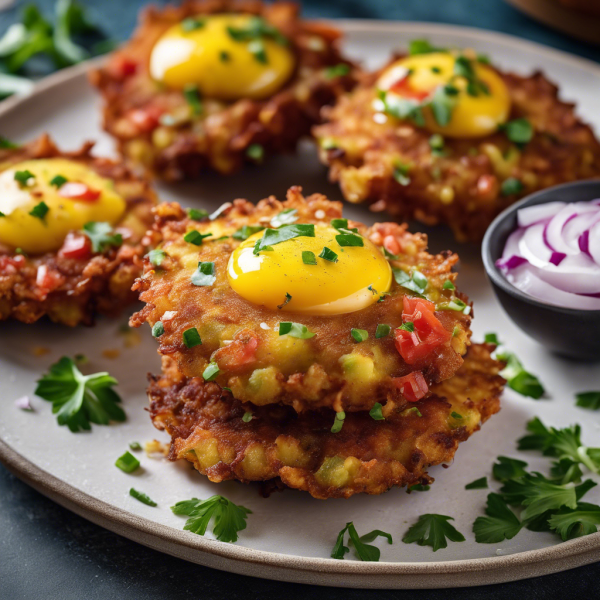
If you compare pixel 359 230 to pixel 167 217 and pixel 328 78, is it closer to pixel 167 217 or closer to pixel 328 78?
pixel 167 217

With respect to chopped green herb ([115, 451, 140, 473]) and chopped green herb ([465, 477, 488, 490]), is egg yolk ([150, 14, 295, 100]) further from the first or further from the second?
chopped green herb ([465, 477, 488, 490])

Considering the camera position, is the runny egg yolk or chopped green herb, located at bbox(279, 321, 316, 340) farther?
the runny egg yolk

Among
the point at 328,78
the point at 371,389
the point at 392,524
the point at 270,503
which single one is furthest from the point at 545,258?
the point at 328,78

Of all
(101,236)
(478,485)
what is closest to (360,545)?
(478,485)

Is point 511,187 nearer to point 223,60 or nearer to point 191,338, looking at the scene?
point 223,60

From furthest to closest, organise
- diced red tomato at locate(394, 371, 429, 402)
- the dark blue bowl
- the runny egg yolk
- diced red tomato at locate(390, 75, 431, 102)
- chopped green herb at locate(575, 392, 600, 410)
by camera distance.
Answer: diced red tomato at locate(390, 75, 431, 102) < chopped green herb at locate(575, 392, 600, 410) < the dark blue bowl < the runny egg yolk < diced red tomato at locate(394, 371, 429, 402)

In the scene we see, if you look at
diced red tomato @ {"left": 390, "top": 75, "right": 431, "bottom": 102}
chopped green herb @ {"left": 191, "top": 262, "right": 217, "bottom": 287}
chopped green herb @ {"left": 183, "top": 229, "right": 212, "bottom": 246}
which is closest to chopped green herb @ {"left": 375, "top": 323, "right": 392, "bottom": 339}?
chopped green herb @ {"left": 191, "top": 262, "right": 217, "bottom": 287}

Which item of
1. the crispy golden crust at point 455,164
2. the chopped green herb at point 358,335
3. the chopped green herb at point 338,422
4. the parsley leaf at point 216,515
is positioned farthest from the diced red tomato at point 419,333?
the crispy golden crust at point 455,164
